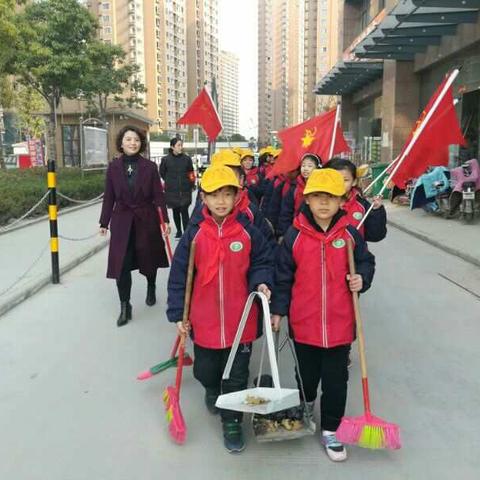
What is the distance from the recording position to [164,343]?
474cm

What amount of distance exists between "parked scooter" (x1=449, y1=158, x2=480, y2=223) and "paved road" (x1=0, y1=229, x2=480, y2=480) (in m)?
5.74

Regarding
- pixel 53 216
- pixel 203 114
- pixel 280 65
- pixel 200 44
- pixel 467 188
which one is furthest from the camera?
pixel 280 65

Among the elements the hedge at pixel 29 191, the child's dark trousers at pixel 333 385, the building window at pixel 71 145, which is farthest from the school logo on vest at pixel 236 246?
the building window at pixel 71 145

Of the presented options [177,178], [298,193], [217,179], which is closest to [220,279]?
[217,179]

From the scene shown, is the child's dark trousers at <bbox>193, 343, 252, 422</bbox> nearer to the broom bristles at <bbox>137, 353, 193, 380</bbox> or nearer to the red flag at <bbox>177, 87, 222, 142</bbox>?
the broom bristles at <bbox>137, 353, 193, 380</bbox>

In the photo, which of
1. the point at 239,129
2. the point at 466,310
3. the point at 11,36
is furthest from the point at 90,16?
the point at 239,129

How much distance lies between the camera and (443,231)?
10.8 m

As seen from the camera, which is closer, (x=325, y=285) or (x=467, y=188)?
(x=325, y=285)

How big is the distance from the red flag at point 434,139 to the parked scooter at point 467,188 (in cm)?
786

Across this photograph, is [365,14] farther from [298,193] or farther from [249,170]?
[298,193]

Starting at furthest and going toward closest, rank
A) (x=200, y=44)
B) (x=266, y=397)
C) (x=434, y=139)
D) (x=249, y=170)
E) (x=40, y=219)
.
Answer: (x=200, y=44) < (x=40, y=219) < (x=249, y=170) < (x=434, y=139) < (x=266, y=397)

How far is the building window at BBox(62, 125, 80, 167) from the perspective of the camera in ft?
96.3

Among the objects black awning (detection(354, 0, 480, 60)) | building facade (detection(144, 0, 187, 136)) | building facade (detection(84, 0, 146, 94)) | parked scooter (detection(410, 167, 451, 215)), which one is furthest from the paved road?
building facade (detection(84, 0, 146, 94))

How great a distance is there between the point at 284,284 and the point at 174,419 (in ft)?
3.12
